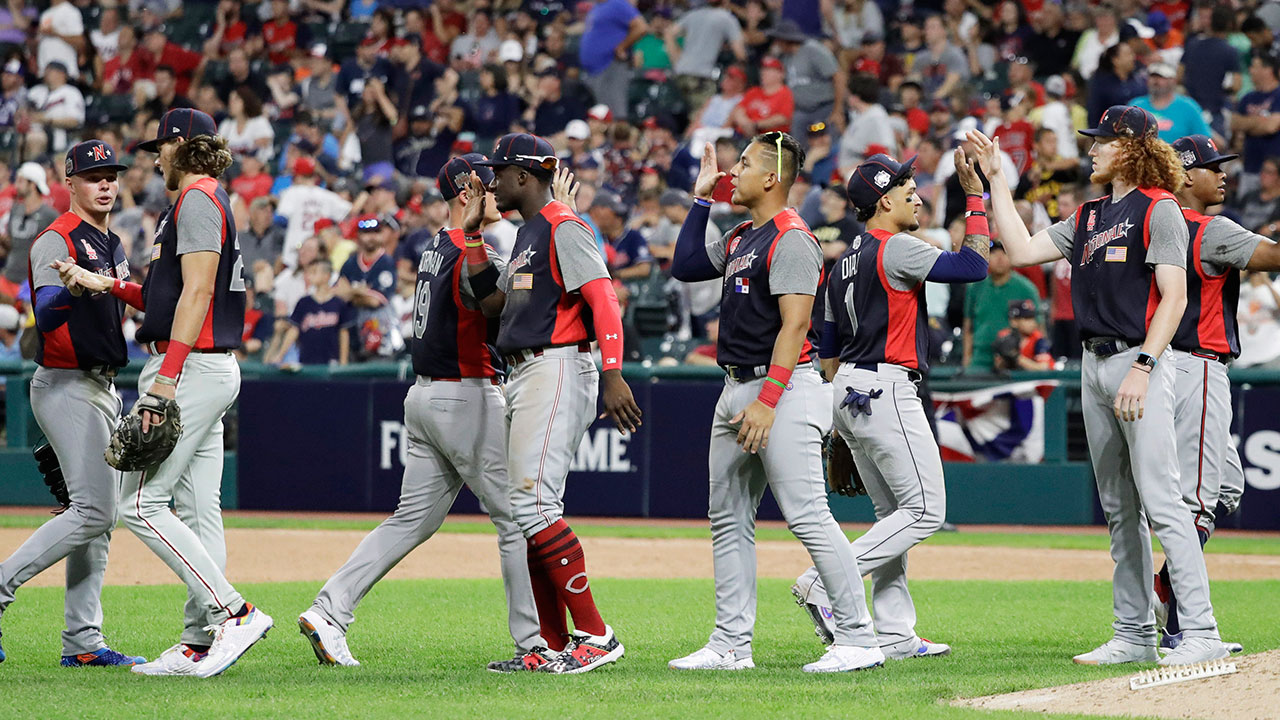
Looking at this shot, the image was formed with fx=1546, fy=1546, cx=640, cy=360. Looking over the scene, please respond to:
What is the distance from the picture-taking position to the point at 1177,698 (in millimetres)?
5230

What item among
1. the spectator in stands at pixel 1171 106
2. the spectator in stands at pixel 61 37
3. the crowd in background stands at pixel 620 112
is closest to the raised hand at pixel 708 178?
the crowd in background stands at pixel 620 112

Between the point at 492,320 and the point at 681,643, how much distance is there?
70.8 inches

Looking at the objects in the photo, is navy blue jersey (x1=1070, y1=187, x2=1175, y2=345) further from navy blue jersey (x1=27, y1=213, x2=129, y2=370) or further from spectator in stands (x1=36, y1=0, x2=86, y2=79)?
spectator in stands (x1=36, y1=0, x2=86, y2=79)

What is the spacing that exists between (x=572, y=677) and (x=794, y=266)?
1.80m

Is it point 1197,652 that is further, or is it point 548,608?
point 548,608

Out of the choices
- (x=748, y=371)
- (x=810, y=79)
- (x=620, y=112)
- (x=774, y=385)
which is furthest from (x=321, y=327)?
(x=774, y=385)

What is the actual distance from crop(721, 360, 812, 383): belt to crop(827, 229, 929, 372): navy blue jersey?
49 cm

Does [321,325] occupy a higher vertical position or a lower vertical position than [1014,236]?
lower

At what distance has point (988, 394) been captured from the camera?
12.8m

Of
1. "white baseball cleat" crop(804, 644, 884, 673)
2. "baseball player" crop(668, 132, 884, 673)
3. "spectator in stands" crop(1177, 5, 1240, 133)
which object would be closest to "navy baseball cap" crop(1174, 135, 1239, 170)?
"baseball player" crop(668, 132, 884, 673)

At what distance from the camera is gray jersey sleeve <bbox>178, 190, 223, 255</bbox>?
602 centimetres

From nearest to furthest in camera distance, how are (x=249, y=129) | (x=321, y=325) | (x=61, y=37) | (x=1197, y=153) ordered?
(x=1197, y=153) < (x=321, y=325) < (x=249, y=129) < (x=61, y=37)

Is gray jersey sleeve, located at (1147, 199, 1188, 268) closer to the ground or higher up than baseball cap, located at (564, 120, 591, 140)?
closer to the ground

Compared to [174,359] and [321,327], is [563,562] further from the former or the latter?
[321,327]
